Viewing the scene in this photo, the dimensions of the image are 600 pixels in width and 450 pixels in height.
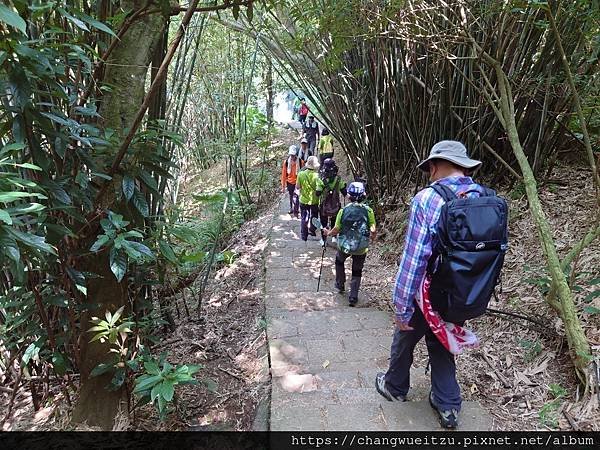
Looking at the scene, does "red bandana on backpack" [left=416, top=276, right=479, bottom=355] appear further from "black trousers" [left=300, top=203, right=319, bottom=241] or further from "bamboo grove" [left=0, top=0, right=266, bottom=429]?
"black trousers" [left=300, top=203, right=319, bottom=241]

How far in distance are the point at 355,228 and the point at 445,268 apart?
1910 mm

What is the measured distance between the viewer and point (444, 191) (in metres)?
1.76

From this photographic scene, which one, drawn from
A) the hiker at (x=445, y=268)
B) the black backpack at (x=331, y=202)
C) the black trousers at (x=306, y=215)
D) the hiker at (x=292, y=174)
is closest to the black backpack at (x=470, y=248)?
the hiker at (x=445, y=268)

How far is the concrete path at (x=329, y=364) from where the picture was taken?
6.38 ft

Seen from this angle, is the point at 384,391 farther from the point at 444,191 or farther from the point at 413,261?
the point at 444,191

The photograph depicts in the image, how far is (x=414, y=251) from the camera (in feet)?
5.91

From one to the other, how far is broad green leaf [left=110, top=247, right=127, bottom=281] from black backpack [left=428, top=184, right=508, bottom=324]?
1.32 metres

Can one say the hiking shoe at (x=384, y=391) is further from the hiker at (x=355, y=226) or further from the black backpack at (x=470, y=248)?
the hiker at (x=355, y=226)

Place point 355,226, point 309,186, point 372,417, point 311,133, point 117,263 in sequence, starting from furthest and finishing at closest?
point 311,133 < point 309,186 < point 355,226 < point 372,417 < point 117,263

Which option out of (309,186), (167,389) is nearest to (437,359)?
(167,389)

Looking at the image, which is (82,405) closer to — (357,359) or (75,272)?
(75,272)

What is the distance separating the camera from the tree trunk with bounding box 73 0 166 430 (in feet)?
6.44

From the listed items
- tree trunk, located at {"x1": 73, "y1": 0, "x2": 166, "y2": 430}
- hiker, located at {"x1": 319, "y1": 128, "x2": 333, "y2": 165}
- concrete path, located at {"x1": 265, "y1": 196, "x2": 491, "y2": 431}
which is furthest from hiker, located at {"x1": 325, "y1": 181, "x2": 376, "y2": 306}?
hiker, located at {"x1": 319, "y1": 128, "x2": 333, "y2": 165}

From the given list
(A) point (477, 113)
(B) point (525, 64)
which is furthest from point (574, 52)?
(A) point (477, 113)
